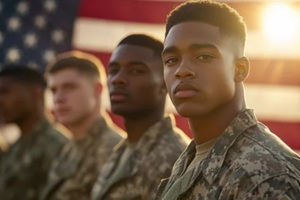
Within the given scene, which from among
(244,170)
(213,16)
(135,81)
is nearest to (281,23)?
(135,81)

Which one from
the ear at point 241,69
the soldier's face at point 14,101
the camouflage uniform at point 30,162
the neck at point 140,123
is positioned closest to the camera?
the ear at point 241,69

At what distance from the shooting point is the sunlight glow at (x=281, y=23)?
9.13 metres

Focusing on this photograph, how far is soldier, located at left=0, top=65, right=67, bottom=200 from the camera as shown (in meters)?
7.96

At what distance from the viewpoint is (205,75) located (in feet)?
11.9

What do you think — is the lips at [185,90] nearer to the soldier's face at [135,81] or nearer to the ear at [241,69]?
the ear at [241,69]

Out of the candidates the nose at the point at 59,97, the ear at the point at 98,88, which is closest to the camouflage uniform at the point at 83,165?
the nose at the point at 59,97

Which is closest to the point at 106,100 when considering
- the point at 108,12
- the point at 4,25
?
the point at 108,12

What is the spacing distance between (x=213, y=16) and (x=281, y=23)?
562 cm

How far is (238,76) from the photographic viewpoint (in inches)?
147

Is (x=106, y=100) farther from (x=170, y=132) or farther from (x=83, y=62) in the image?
(x=170, y=132)

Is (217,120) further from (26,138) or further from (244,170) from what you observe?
(26,138)

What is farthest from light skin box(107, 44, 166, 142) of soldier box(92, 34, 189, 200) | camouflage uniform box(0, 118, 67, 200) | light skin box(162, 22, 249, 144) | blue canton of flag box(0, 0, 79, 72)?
blue canton of flag box(0, 0, 79, 72)

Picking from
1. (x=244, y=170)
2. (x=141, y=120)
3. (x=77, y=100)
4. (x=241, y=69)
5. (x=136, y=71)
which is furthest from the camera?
(x=77, y=100)

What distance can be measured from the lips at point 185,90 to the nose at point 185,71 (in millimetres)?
36
